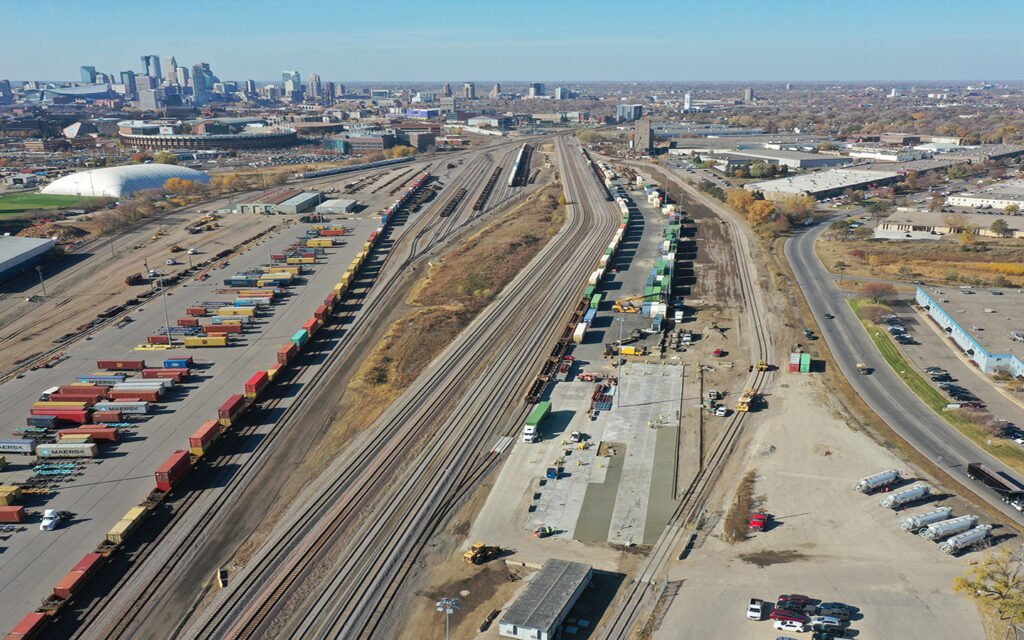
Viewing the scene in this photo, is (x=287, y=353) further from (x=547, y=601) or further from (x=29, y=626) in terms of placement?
(x=547, y=601)

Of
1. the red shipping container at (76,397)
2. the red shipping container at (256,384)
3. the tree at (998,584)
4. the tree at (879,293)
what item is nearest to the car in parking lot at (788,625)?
the tree at (998,584)

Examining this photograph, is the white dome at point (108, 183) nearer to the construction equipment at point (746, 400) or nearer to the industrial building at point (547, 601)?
the construction equipment at point (746, 400)

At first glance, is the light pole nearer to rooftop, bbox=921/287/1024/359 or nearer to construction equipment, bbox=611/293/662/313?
construction equipment, bbox=611/293/662/313

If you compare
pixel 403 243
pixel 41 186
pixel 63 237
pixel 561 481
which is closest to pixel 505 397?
pixel 561 481

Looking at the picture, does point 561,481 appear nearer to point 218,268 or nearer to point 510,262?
point 510,262

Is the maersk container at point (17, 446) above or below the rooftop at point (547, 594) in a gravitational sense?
above

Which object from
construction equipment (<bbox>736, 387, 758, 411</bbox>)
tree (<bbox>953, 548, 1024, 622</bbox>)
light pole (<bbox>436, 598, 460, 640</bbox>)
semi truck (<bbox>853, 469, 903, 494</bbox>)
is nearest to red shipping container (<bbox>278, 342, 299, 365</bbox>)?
light pole (<bbox>436, 598, 460, 640</bbox>)

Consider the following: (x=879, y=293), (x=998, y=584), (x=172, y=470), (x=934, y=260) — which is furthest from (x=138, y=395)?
(x=934, y=260)
